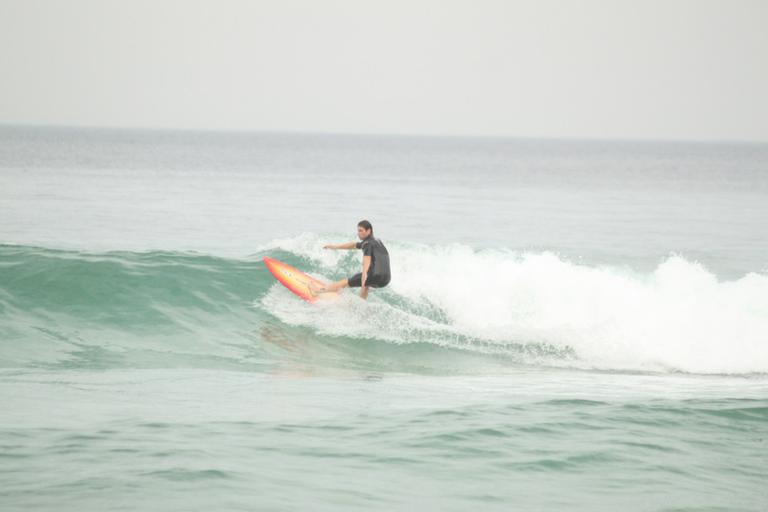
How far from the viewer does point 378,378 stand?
1182cm

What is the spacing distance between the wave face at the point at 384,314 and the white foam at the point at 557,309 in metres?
0.03

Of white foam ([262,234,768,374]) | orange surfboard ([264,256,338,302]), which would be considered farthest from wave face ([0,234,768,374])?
orange surfboard ([264,256,338,302])

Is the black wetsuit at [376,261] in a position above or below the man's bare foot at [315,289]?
above

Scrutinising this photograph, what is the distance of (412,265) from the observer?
18344 millimetres

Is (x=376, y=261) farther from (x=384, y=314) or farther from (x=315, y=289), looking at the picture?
(x=315, y=289)

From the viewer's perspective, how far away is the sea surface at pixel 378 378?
6980 millimetres

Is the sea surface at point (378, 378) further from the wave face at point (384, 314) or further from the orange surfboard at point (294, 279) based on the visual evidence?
the orange surfboard at point (294, 279)

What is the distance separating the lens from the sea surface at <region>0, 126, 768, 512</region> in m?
6.98

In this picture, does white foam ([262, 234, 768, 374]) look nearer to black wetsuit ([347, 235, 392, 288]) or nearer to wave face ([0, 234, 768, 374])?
wave face ([0, 234, 768, 374])

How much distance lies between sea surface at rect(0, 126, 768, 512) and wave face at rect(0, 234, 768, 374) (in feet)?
0.17

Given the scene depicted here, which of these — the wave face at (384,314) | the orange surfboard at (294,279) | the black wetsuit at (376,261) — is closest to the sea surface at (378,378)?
the wave face at (384,314)

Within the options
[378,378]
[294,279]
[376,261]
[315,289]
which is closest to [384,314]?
[376,261]

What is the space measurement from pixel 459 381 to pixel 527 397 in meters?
1.62

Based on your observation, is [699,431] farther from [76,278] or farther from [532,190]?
[532,190]
